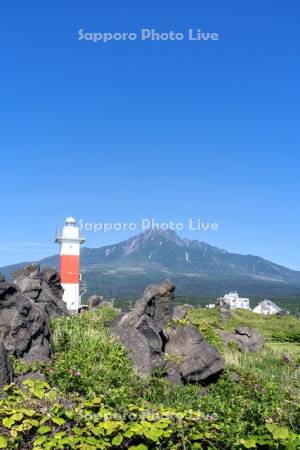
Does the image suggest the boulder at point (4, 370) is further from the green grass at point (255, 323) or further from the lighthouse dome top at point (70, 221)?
the lighthouse dome top at point (70, 221)

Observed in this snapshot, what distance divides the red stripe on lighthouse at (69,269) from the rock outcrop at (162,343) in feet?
80.1

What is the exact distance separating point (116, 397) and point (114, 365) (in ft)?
9.74

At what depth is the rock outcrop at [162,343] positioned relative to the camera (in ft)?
38.2

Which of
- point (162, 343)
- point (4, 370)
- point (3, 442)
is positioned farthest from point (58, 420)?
point (162, 343)

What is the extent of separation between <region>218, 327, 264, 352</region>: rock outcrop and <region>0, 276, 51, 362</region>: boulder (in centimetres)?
930

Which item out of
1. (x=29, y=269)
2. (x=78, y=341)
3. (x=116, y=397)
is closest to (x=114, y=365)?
(x=78, y=341)

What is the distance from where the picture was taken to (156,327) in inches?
566

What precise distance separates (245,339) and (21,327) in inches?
432

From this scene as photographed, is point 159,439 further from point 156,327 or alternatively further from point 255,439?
point 156,327

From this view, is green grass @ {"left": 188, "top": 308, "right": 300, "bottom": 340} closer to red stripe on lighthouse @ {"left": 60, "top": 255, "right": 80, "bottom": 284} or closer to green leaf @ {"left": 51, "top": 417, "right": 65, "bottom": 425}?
red stripe on lighthouse @ {"left": 60, "top": 255, "right": 80, "bottom": 284}

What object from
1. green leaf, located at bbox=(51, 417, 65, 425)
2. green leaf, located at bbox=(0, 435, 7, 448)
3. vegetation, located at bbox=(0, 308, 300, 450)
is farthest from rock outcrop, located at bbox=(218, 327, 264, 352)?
green leaf, located at bbox=(0, 435, 7, 448)

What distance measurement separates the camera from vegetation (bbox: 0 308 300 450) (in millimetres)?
5461

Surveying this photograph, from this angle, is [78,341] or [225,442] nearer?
[225,442]

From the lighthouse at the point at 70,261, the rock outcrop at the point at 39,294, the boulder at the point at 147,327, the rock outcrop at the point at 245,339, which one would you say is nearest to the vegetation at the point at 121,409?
the boulder at the point at 147,327
